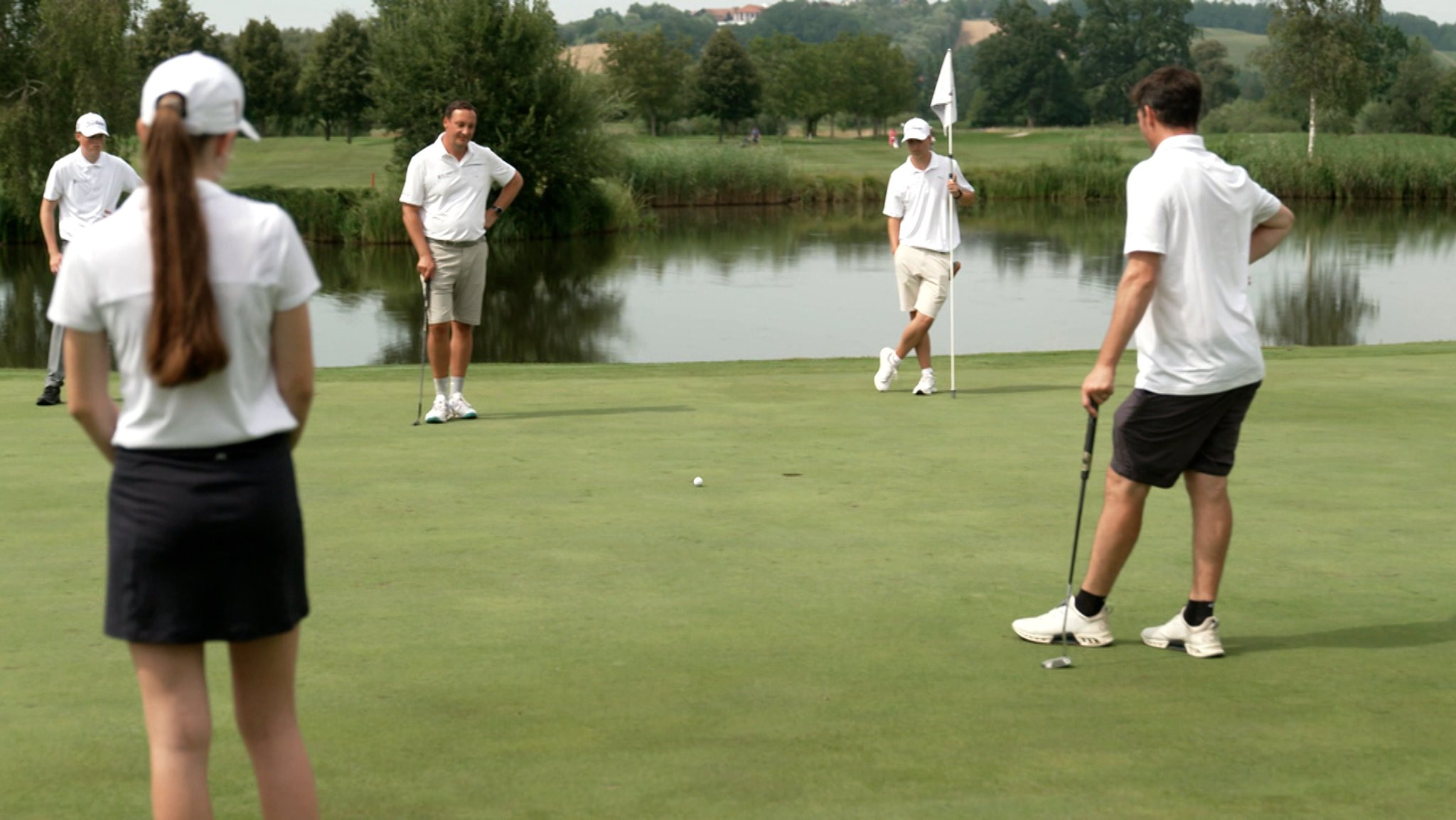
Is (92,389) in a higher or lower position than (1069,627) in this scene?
higher

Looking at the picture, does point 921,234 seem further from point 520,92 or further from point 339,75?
point 339,75

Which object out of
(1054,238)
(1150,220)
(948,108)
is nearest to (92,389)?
(1150,220)

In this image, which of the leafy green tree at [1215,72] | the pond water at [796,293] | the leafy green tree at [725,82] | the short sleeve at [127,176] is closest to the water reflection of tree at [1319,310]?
the pond water at [796,293]

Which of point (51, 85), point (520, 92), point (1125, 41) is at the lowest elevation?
point (520, 92)

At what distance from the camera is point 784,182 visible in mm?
56094

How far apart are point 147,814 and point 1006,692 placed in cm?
219

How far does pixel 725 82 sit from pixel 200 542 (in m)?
99.7

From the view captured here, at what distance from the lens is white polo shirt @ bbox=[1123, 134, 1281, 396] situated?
4.69 metres

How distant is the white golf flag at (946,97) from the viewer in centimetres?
1130

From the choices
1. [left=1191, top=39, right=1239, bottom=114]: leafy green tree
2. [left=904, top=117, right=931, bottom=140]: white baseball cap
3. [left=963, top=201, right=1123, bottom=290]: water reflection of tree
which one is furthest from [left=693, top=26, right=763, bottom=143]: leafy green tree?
[left=904, top=117, right=931, bottom=140]: white baseball cap

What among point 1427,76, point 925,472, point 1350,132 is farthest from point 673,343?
point 1427,76

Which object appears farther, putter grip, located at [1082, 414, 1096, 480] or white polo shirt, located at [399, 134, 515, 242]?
white polo shirt, located at [399, 134, 515, 242]

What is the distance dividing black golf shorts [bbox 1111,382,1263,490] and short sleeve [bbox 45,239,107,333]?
117 inches

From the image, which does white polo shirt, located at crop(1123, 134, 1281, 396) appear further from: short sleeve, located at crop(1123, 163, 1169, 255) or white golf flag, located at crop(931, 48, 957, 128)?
white golf flag, located at crop(931, 48, 957, 128)
